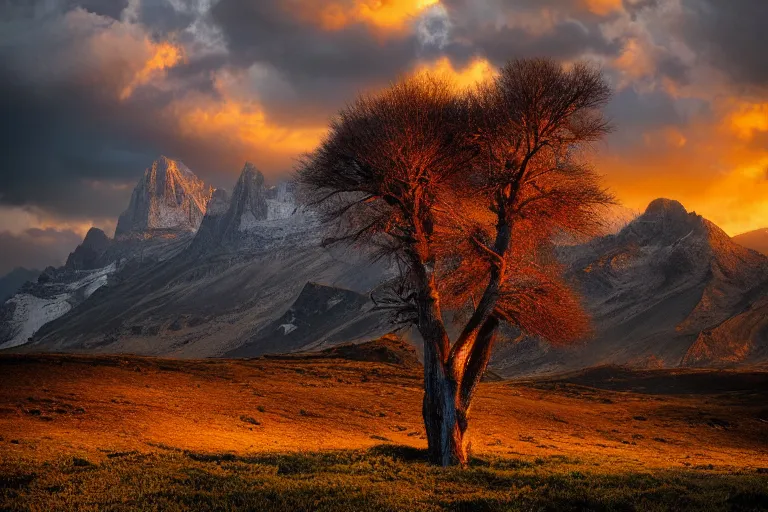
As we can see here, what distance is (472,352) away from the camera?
89.8 ft

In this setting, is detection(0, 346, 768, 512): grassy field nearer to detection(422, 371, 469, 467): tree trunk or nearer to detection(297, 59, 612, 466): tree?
detection(422, 371, 469, 467): tree trunk

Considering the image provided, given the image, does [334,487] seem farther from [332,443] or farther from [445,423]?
[332,443]

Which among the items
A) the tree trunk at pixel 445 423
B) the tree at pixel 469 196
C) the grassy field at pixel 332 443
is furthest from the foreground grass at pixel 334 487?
the tree at pixel 469 196

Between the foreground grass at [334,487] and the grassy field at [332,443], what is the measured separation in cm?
8

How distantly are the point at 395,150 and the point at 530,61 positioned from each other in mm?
7175

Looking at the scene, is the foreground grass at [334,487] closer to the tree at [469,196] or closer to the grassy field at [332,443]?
the grassy field at [332,443]

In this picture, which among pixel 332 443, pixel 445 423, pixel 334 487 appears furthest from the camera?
pixel 332 443

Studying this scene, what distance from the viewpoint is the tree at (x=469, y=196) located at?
84.6 feet

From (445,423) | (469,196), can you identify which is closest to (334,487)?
(445,423)

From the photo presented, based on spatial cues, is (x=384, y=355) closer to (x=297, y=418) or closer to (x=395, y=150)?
(x=297, y=418)

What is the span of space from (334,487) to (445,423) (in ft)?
25.7

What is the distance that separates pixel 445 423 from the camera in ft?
82.8

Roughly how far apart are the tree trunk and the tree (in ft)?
0.16

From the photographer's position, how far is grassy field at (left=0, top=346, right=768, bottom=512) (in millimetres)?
17484
